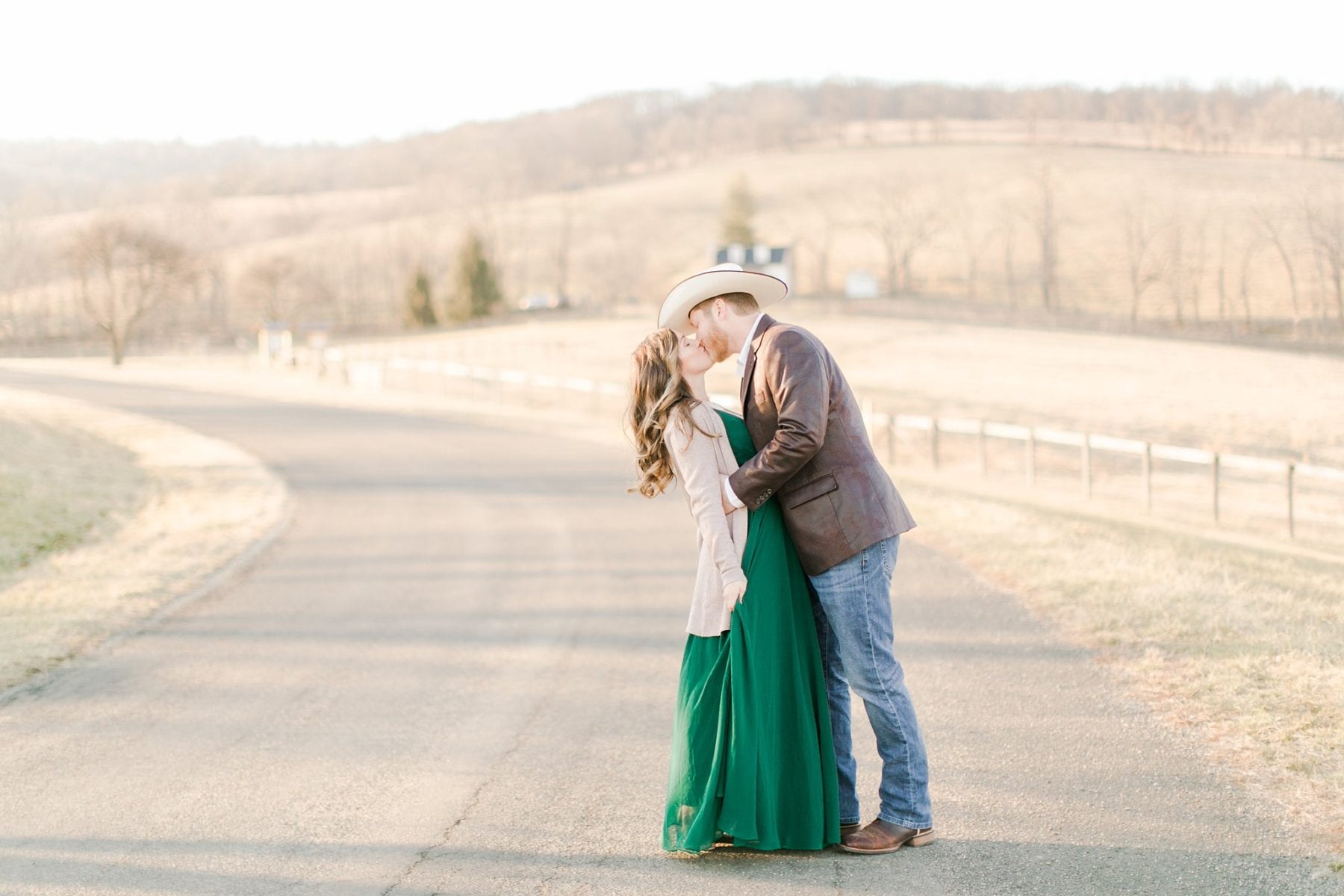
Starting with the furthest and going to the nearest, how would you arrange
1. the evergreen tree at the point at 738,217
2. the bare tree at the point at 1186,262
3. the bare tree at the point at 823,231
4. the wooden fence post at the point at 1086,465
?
the evergreen tree at the point at 738,217
the bare tree at the point at 823,231
the bare tree at the point at 1186,262
the wooden fence post at the point at 1086,465

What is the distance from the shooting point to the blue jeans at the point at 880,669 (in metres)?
4.43

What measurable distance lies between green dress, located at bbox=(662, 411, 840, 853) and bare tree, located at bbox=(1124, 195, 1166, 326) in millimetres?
44698

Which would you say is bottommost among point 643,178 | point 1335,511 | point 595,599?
point 1335,511

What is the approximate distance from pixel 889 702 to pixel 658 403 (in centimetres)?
135

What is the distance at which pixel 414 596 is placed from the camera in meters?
9.56

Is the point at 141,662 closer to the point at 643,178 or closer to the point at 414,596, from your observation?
the point at 414,596

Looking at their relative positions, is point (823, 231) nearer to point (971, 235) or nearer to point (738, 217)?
point (738, 217)

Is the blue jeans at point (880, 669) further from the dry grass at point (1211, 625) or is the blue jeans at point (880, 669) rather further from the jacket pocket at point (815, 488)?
the dry grass at point (1211, 625)

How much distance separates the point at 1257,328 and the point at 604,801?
1097 inches

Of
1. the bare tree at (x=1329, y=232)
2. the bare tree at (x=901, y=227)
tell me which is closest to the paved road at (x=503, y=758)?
the bare tree at (x=1329, y=232)

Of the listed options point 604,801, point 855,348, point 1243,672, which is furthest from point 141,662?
point 855,348

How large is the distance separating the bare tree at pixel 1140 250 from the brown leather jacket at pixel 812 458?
4454 centimetres

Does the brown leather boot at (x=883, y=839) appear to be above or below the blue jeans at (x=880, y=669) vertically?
below

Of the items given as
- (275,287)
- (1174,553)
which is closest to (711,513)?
(1174,553)
